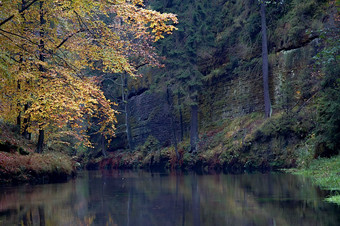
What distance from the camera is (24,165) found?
13602mm

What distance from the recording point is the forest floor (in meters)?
12.9

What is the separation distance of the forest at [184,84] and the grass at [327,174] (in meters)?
0.07

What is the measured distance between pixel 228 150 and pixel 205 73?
9.03 m

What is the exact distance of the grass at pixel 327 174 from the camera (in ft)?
24.5

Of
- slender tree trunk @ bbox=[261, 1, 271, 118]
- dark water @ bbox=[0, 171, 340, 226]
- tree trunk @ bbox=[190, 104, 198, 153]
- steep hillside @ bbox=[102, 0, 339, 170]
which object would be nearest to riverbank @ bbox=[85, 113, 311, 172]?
steep hillside @ bbox=[102, 0, 339, 170]

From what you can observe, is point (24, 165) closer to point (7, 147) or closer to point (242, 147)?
point (7, 147)

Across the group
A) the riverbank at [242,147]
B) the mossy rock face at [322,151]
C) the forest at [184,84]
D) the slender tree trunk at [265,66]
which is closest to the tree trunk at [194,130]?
the forest at [184,84]

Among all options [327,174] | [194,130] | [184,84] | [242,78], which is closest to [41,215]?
[327,174]

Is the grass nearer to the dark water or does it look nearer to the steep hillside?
the dark water

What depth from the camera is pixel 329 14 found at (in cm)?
1861

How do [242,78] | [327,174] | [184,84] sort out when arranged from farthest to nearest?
[184,84] < [242,78] < [327,174]

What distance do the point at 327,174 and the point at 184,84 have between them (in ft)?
56.2

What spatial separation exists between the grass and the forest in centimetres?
7

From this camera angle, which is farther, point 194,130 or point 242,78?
point 194,130
